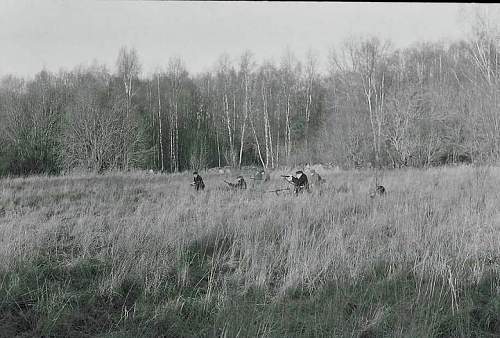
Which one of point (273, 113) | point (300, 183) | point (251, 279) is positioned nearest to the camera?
point (251, 279)

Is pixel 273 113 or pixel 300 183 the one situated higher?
pixel 273 113

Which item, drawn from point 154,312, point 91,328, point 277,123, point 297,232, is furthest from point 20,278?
point 277,123

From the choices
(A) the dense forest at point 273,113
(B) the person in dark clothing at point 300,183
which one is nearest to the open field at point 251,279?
(B) the person in dark clothing at point 300,183

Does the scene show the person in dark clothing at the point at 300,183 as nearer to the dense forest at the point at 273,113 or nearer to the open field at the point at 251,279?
the open field at the point at 251,279

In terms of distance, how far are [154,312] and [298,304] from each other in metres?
1.10

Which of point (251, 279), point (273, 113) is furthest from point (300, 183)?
point (273, 113)

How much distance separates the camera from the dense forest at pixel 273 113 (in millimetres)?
19547

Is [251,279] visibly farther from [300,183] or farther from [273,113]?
[273,113]

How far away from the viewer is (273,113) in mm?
29672

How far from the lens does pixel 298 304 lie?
2.59m

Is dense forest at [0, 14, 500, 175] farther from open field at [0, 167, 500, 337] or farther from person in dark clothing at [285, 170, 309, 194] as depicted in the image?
open field at [0, 167, 500, 337]

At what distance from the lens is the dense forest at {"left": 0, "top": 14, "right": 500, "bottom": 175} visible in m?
19.5

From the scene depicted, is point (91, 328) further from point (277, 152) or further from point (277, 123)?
point (277, 123)

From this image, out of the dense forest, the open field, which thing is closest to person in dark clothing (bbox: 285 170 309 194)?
the open field
